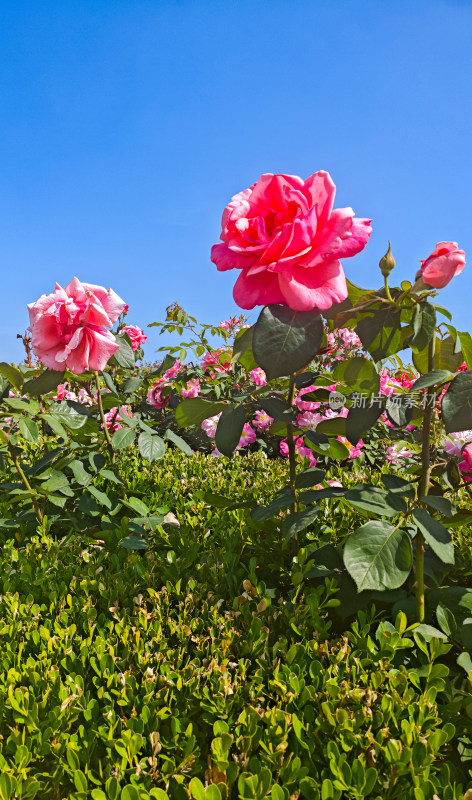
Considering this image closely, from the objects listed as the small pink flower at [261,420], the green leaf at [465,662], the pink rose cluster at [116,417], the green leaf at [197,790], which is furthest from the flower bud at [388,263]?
the small pink flower at [261,420]

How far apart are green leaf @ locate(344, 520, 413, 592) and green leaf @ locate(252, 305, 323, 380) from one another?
489mm

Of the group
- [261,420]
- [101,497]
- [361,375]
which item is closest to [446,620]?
[361,375]

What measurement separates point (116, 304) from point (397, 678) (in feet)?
5.47

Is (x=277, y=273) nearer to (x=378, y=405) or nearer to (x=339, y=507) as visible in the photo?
(x=378, y=405)

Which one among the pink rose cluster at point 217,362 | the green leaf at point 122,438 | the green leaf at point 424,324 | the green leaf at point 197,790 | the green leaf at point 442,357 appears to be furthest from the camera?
the pink rose cluster at point 217,362

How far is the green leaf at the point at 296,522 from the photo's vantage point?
166 centimetres

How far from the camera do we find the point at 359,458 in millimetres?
4254

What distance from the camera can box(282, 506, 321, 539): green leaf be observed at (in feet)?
5.45

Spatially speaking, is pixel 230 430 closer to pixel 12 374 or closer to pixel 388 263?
pixel 388 263

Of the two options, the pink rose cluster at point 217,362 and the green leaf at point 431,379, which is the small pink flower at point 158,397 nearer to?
the pink rose cluster at point 217,362

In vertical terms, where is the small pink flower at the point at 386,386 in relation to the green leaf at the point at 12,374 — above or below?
above

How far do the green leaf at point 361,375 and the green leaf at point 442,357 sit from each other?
0.21 metres

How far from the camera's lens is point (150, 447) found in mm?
2539

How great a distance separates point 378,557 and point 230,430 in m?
0.57
